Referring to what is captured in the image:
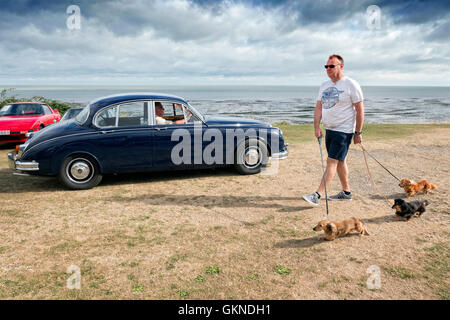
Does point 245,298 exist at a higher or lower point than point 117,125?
lower

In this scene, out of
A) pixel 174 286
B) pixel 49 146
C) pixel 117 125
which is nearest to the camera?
pixel 174 286

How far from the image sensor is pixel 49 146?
18.1 feet

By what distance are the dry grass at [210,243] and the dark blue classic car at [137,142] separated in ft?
1.34

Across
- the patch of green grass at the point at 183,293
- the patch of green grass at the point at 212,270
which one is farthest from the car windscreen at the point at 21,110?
the patch of green grass at the point at 183,293

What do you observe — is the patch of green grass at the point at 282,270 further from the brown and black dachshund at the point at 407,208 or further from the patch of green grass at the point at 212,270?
the brown and black dachshund at the point at 407,208

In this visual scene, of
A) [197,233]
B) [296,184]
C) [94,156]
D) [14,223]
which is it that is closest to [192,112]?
[94,156]

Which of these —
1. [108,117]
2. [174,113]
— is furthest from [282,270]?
[108,117]

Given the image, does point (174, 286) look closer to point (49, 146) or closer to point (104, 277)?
point (104, 277)

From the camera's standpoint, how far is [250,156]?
6.66 m

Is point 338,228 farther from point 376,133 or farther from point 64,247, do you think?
point 376,133

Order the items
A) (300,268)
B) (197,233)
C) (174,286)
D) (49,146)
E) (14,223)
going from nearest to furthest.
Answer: (174,286), (300,268), (197,233), (14,223), (49,146)

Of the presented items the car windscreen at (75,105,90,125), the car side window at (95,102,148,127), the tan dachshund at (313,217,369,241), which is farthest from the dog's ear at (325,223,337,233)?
the car windscreen at (75,105,90,125)

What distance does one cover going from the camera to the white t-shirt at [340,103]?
4.41 metres
